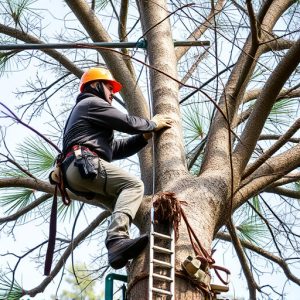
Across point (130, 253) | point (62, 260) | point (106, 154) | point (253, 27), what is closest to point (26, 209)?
point (62, 260)

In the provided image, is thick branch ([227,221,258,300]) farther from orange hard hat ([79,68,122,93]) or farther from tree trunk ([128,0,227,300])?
orange hard hat ([79,68,122,93])

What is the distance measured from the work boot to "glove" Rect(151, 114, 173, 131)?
546mm

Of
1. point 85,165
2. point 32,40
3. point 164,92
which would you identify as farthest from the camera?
point 32,40

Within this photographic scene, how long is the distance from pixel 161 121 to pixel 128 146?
12.6 inches

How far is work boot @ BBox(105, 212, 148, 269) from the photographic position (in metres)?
2.94

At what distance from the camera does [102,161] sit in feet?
10.9

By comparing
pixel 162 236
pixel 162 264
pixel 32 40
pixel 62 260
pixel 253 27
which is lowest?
pixel 162 264

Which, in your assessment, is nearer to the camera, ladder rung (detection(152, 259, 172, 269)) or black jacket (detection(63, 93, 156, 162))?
ladder rung (detection(152, 259, 172, 269))

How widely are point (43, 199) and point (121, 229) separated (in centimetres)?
139

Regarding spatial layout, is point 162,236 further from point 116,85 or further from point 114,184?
point 116,85

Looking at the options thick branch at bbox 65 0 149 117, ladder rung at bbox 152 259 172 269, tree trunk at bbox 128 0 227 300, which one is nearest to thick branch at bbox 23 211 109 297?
thick branch at bbox 65 0 149 117

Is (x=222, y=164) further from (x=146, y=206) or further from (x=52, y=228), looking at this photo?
(x=52, y=228)

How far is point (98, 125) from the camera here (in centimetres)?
350

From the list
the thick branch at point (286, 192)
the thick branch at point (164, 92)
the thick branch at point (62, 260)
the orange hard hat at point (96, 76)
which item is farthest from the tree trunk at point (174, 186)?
the thick branch at point (62, 260)
